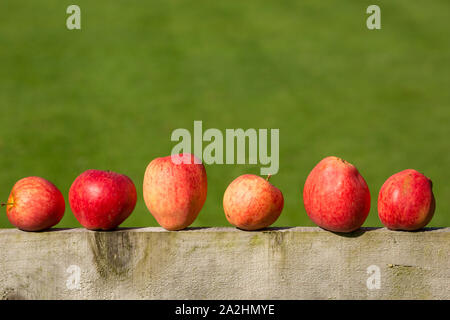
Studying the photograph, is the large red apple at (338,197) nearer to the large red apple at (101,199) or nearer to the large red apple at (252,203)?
the large red apple at (252,203)

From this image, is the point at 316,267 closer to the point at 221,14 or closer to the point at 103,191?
the point at 103,191

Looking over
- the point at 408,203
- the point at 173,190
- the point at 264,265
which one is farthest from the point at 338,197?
the point at 173,190

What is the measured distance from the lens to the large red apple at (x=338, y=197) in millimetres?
1972

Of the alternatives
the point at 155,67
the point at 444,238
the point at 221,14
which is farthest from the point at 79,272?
the point at 221,14

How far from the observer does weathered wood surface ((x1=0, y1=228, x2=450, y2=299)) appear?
2.03 metres

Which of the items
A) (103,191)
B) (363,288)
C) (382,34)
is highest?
(382,34)

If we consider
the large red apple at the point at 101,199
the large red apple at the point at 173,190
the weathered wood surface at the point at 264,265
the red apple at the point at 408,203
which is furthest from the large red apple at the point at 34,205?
the red apple at the point at 408,203

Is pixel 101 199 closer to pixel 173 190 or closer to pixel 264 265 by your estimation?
pixel 173 190

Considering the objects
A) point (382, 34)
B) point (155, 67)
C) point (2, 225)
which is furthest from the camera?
point (382, 34)

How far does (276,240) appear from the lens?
2.03m

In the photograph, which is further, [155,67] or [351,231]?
[155,67]

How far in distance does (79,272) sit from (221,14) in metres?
9.82

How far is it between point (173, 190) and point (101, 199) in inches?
10.4

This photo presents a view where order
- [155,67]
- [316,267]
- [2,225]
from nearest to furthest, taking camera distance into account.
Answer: [316,267]
[2,225]
[155,67]
